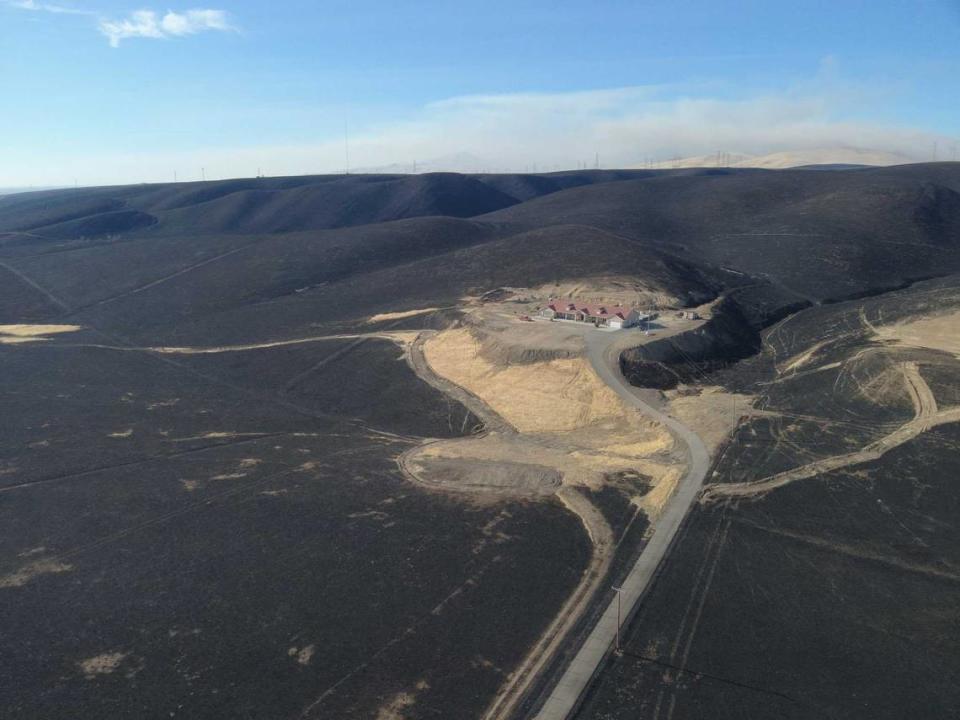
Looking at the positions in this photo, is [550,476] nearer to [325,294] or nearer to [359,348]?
[359,348]

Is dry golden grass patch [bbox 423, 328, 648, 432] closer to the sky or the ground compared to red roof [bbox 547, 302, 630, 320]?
closer to the ground

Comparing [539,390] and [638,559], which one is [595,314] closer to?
[539,390]

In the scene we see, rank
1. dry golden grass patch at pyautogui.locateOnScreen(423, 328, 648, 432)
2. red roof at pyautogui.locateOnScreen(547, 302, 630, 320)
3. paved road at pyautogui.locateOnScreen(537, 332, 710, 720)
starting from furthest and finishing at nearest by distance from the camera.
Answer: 1. red roof at pyautogui.locateOnScreen(547, 302, 630, 320)
2. dry golden grass patch at pyautogui.locateOnScreen(423, 328, 648, 432)
3. paved road at pyautogui.locateOnScreen(537, 332, 710, 720)

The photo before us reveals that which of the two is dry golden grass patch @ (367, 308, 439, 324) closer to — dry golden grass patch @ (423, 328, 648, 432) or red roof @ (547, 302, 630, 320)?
red roof @ (547, 302, 630, 320)

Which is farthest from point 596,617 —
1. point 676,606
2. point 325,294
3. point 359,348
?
point 325,294

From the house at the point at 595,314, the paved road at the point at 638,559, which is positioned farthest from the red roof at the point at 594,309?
the paved road at the point at 638,559

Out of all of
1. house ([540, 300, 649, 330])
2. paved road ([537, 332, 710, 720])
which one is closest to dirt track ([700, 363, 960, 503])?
paved road ([537, 332, 710, 720])

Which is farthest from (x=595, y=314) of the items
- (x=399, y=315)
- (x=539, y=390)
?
(x=399, y=315)
